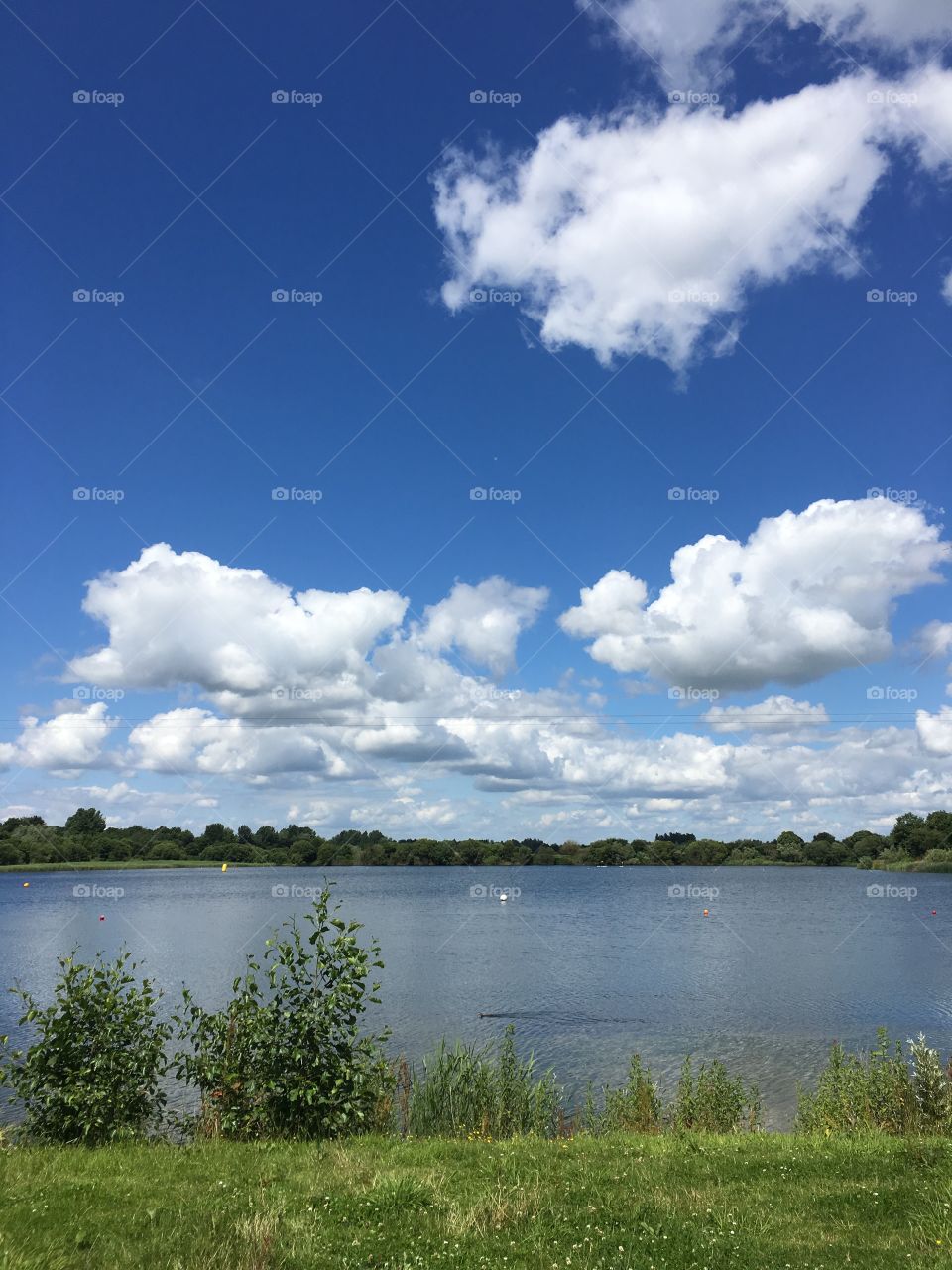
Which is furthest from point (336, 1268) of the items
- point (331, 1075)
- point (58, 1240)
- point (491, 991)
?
point (491, 991)

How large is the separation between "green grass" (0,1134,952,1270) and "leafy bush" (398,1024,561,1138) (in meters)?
4.97

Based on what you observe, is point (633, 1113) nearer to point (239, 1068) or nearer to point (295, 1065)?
point (295, 1065)

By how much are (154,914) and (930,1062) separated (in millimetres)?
80745

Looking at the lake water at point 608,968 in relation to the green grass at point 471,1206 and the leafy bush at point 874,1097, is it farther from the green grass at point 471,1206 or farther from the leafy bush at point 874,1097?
the green grass at point 471,1206

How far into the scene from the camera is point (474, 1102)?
627 inches

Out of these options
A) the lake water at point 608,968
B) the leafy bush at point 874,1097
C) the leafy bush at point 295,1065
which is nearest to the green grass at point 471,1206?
the leafy bush at point 295,1065

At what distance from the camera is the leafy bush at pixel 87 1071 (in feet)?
36.3

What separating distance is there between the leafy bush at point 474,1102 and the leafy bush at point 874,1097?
475 cm

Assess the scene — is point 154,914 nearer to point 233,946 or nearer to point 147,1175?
point 233,946

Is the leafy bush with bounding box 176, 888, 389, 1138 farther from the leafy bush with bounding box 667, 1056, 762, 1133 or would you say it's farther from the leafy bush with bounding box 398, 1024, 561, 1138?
the leafy bush with bounding box 667, 1056, 762, 1133

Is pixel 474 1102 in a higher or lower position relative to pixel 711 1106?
higher

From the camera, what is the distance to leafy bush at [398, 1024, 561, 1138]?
50.2 ft

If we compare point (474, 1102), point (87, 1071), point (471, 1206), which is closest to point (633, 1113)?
point (474, 1102)

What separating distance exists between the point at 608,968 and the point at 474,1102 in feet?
113
